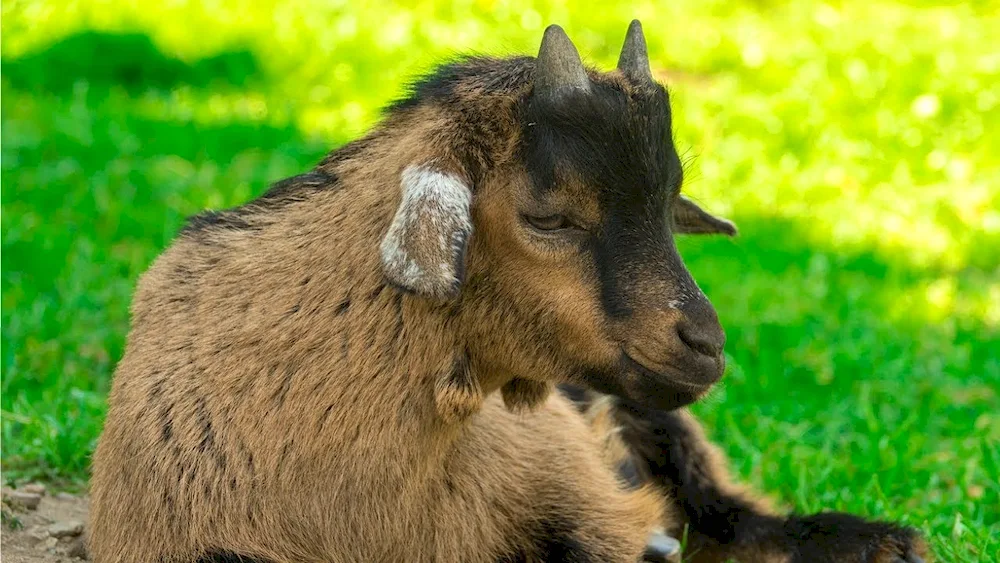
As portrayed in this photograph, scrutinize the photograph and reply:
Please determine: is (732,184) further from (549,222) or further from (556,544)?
(549,222)

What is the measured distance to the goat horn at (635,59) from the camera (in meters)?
3.88

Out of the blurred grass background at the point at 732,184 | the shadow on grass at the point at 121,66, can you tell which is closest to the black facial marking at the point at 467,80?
the blurred grass background at the point at 732,184

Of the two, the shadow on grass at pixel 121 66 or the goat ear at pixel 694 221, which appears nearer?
the goat ear at pixel 694 221

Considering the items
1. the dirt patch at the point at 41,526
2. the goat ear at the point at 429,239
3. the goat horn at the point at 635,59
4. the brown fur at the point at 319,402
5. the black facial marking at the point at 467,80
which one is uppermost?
the goat horn at the point at 635,59

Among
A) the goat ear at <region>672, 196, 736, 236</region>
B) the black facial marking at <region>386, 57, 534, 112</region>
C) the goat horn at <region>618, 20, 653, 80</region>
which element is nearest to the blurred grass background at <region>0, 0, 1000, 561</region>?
the goat ear at <region>672, 196, 736, 236</region>

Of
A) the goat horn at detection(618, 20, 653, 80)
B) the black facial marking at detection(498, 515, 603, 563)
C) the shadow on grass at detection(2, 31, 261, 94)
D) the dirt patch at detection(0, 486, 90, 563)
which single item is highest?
the shadow on grass at detection(2, 31, 261, 94)

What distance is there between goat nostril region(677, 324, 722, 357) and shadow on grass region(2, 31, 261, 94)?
7.38 meters

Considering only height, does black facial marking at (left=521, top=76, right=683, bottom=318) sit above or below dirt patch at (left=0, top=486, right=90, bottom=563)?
above

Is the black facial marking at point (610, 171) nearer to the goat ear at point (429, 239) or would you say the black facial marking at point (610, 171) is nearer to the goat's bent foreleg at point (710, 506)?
the goat ear at point (429, 239)

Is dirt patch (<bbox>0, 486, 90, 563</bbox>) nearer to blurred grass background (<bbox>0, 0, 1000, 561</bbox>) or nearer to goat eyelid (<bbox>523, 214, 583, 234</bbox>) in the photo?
blurred grass background (<bbox>0, 0, 1000, 561</bbox>)

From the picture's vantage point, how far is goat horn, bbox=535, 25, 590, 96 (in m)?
3.64

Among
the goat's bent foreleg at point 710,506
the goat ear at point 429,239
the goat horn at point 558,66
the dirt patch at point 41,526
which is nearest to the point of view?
the goat ear at point 429,239

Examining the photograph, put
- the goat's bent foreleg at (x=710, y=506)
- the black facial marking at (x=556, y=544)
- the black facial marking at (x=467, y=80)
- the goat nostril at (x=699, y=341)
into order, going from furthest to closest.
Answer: the goat's bent foreleg at (x=710, y=506), the black facial marking at (x=556, y=544), the black facial marking at (x=467, y=80), the goat nostril at (x=699, y=341)

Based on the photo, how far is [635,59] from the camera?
3928mm
